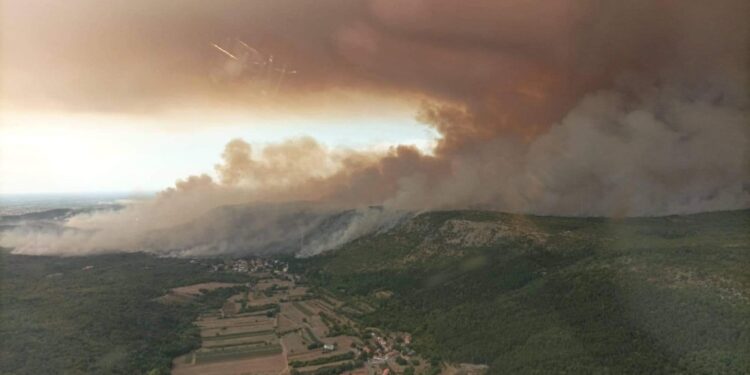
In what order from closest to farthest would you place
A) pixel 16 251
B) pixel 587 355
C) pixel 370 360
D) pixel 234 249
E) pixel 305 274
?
pixel 587 355 < pixel 370 360 < pixel 16 251 < pixel 305 274 < pixel 234 249

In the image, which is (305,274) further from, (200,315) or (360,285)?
(200,315)

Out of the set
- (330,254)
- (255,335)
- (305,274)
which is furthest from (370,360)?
(330,254)

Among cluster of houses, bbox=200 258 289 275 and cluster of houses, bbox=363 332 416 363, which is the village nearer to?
cluster of houses, bbox=363 332 416 363

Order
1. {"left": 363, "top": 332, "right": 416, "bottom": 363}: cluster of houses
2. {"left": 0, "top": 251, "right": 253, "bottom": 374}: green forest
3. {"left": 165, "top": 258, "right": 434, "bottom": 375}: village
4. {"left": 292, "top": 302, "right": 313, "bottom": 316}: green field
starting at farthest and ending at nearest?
{"left": 292, "top": 302, "right": 313, "bottom": 316}: green field → {"left": 363, "top": 332, "right": 416, "bottom": 363}: cluster of houses → {"left": 165, "top": 258, "right": 434, "bottom": 375}: village → {"left": 0, "top": 251, "right": 253, "bottom": 374}: green forest

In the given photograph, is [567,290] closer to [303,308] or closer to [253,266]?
[303,308]

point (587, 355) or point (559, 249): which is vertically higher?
point (559, 249)

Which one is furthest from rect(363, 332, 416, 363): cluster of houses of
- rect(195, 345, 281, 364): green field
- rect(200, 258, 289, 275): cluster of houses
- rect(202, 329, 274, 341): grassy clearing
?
rect(200, 258, 289, 275): cluster of houses
